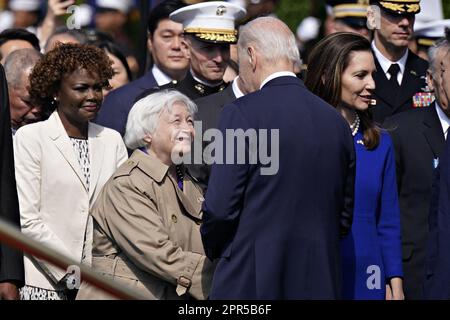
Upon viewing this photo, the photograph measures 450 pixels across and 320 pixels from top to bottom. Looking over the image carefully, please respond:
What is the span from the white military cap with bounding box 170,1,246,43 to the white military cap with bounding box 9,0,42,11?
192 inches

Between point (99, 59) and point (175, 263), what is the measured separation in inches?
66.3

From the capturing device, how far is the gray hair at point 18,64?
26.9ft

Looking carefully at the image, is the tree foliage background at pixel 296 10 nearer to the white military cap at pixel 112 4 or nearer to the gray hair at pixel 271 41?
the white military cap at pixel 112 4

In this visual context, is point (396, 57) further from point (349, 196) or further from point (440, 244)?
point (349, 196)

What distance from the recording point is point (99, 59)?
7.89 m

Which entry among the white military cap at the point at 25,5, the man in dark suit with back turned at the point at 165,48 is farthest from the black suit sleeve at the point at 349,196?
the white military cap at the point at 25,5

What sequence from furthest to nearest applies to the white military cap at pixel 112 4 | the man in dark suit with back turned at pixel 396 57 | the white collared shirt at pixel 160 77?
the white military cap at pixel 112 4 < the white collared shirt at pixel 160 77 < the man in dark suit with back turned at pixel 396 57

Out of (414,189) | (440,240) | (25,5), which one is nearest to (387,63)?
(414,189)

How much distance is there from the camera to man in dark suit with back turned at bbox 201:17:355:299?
6.27 meters

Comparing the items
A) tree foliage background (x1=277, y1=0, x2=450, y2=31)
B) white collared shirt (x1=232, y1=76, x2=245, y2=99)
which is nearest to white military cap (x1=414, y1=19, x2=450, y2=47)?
white collared shirt (x1=232, y1=76, x2=245, y2=99)

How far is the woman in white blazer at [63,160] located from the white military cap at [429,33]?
3767mm

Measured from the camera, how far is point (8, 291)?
6.48 metres
